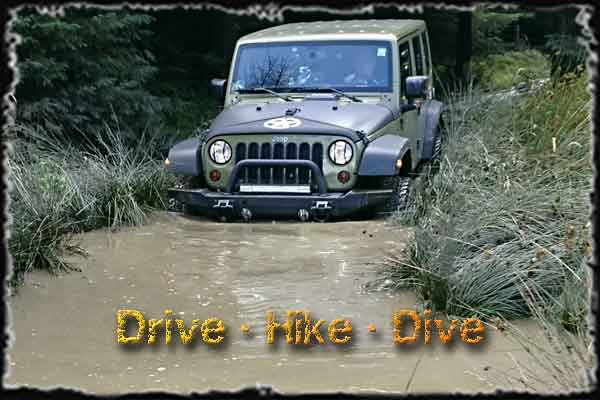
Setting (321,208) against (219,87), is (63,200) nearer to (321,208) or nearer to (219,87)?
(321,208)

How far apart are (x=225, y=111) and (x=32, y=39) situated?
2.35m

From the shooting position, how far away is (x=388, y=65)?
28.7ft

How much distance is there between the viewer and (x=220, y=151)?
8125 millimetres

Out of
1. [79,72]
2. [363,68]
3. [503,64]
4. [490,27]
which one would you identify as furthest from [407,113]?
[503,64]

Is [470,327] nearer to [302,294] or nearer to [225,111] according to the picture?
[302,294]

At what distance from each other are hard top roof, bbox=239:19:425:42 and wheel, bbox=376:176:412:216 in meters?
1.66

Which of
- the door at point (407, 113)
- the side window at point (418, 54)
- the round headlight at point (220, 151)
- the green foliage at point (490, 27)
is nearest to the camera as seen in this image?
the round headlight at point (220, 151)

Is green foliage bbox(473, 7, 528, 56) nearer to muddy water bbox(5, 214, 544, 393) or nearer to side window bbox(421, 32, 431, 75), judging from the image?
side window bbox(421, 32, 431, 75)

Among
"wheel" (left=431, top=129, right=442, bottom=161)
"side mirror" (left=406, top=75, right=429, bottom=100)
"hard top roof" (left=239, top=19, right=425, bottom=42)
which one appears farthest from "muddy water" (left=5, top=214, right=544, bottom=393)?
"wheel" (left=431, top=129, right=442, bottom=161)

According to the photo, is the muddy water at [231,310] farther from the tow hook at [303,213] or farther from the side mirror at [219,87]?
the side mirror at [219,87]

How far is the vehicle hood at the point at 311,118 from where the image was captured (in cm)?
787

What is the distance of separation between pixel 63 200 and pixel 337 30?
11.5 feet

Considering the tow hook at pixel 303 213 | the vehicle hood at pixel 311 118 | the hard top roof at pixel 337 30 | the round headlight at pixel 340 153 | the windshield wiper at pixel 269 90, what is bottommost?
the tow hook at pixel 303 213

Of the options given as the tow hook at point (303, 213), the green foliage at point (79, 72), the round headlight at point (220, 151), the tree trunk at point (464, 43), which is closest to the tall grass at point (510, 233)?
the tow hook at point (303, 213)
